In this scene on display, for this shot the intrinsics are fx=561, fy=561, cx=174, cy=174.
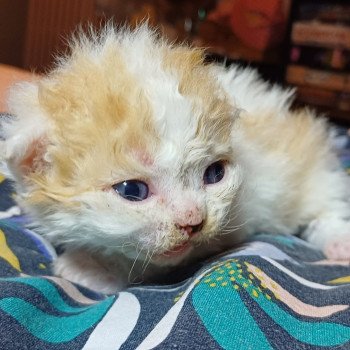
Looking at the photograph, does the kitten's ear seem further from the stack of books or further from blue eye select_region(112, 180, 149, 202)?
the stack of books

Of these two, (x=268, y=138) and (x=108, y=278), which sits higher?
(x=268, y=138)

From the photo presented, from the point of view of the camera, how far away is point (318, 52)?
2.53m

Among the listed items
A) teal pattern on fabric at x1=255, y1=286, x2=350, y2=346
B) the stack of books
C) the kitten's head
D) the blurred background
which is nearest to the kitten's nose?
the kitten's head


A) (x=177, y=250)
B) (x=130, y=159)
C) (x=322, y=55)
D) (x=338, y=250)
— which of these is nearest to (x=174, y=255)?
(x=177, y=250)

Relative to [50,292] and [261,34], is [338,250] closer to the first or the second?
[50,292]

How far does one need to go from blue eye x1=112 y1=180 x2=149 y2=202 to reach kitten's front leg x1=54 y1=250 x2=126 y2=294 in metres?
0.19

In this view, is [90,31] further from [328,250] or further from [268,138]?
[328,250]

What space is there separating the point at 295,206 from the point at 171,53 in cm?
37

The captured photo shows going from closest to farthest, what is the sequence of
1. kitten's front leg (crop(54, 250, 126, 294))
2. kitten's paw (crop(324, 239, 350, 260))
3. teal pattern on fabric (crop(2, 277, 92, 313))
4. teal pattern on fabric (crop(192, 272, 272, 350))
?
teal pattern on fabric (crop(192, 272, 272, 350)) < teal pattern on fabric (crop(2, 277, 92, 313)) < kitten's front leg (crop(54, 250, 126, 294)) < kitten's paw (crop(324, 239, 350, 260))

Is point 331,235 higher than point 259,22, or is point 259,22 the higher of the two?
point 259,22

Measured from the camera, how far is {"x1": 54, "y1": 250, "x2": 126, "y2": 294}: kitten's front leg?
768 mm

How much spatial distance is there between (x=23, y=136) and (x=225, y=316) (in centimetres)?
31

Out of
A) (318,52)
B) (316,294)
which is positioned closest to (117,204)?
(316,294)

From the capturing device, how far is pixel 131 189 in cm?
63
